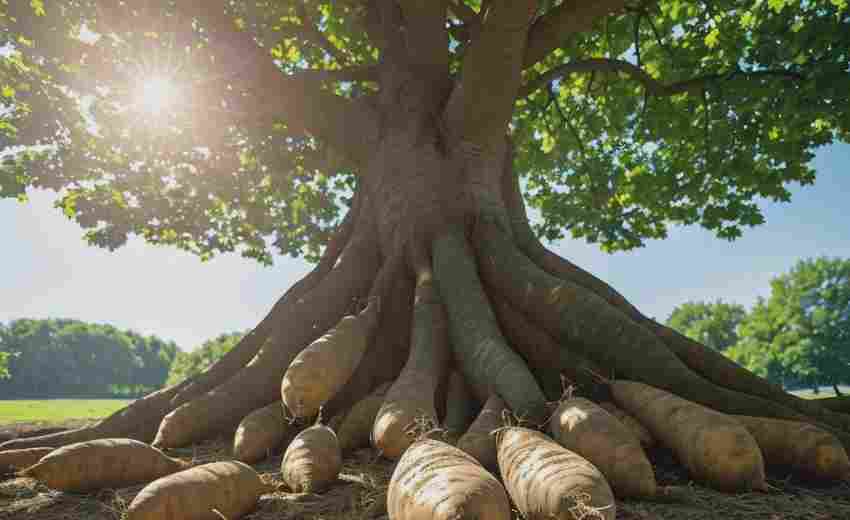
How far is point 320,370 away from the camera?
358 centimetres

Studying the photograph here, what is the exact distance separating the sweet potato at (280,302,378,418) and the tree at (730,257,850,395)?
1934 inches

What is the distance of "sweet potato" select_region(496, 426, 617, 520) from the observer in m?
1.73

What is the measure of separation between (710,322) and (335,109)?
7298 centimetres

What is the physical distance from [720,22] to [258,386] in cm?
972

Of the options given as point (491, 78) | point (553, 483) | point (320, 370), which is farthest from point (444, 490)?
point (491, 78)

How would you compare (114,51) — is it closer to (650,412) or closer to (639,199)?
(650,412)

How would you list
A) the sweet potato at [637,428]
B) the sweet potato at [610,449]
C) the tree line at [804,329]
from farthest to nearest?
the tree line at [804,329] < the sweet potato at [637,428] < the sweet potato at [610,449]

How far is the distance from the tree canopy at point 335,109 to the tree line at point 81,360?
69.9 m

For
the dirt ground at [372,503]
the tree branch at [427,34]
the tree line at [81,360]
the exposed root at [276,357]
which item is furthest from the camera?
the tree line at [81,360]

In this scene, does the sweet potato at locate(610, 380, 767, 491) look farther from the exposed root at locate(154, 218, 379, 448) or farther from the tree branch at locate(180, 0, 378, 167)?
the tree branch at locate(180, 0, 378, 167)

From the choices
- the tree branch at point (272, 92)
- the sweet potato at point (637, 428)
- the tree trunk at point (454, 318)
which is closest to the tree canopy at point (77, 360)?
the tree branch at point (272, 92)

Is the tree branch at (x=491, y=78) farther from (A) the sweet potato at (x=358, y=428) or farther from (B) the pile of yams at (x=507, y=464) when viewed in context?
(A) the sweet potato at (x=358, y=428)

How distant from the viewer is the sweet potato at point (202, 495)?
6.84ft

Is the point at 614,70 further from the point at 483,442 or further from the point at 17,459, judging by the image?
the point at 17,459
